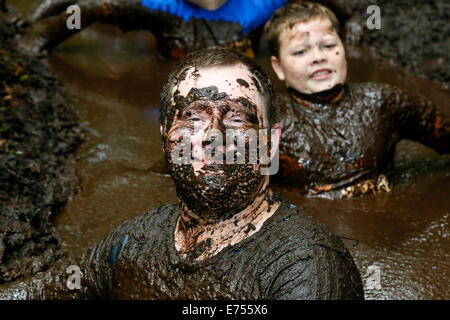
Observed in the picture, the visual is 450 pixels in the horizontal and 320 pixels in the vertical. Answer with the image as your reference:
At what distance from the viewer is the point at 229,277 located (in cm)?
229

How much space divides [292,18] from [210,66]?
199 centimetres

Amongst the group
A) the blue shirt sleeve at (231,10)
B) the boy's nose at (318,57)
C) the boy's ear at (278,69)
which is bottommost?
the boy's ear at (278,69)

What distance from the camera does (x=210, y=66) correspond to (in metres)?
2.50

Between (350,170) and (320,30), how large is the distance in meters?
1.01

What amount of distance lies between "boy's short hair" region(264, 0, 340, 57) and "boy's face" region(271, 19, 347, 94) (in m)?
0.04

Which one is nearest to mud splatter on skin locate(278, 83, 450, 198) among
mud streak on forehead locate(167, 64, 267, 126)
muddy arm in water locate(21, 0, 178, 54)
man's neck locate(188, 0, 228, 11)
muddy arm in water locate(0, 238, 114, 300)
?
mud streak on forehead locate(167, 64, 267, 126)

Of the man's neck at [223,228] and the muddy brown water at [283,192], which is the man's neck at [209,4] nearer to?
the muddy brown water at [283,192]

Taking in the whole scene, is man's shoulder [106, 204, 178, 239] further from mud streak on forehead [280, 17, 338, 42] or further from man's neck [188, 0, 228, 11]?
man's neck [188, 0, 228, 11]

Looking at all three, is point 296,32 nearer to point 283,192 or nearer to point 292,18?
point 292,18

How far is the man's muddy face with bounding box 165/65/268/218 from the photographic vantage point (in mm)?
2350

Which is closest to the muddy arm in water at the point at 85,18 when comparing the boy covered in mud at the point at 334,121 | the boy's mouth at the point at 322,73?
the boy covered in mud at the point at 334,121

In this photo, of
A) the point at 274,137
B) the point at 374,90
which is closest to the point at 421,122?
the point at 374,90

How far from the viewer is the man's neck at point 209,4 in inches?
238

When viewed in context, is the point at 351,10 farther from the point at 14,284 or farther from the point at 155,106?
the point at 14,284
